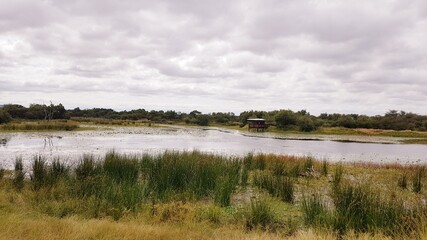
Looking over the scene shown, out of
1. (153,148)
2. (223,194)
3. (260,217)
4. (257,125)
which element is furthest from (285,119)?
(260,217)

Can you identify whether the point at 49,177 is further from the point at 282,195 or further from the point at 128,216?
the point at 282,195

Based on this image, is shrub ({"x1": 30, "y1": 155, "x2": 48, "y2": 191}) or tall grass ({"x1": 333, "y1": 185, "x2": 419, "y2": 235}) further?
shrub ({"x1": 30, "y1": 155, "x2": 48, "y2": 191})

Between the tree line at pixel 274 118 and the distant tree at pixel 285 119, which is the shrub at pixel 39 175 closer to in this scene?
the tree line at pixel 274 118

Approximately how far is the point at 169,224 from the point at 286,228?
2337mm

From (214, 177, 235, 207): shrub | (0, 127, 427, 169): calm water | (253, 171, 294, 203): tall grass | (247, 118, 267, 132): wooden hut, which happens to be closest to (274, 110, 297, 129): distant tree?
(247, 118, 267, 132): wooden hut

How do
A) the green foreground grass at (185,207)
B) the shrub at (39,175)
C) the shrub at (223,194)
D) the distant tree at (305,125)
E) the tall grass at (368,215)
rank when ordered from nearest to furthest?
the green foreground grass at (185,207) < the tall grass at (368,215) < the shrub at (223,194) < the shrub at (39,175) < the distant tree at (305,125)

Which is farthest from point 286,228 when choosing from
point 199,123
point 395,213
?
point 199,123

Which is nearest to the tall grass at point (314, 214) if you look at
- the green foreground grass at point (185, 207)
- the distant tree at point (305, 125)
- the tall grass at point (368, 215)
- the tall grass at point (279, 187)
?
the green foreground grass at point (185, 207)

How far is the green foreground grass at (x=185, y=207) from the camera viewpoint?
18.5 feet

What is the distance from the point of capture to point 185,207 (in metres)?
7.50

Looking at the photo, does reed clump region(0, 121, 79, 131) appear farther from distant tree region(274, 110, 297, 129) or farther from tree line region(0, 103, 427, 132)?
distant tree region(274, 110, 297, 129)

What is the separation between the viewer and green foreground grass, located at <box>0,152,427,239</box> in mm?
5637

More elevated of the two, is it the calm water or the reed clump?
the reed clump

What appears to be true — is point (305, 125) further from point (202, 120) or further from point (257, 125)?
point (202, 120)
